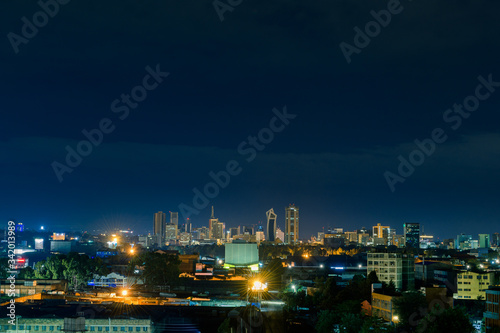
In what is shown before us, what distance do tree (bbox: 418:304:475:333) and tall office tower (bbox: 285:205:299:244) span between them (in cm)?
11979

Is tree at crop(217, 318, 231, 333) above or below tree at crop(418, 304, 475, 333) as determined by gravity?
below

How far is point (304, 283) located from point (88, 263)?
14332 millimetres

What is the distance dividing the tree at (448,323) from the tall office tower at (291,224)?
4716 inches

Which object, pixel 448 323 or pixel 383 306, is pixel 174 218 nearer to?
pixel 383 306

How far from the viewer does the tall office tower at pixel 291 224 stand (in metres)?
138

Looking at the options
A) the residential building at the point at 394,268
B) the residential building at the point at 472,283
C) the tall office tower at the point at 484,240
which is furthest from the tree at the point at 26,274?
the tall office tower at the point at 484,240

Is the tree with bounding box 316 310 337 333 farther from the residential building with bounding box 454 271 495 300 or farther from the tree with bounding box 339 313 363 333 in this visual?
the residential building with bounding box 454 271 495 300

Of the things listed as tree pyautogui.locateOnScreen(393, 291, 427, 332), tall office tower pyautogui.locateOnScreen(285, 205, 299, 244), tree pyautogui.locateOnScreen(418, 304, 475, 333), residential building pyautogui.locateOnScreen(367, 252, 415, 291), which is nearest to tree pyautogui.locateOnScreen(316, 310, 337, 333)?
tree pyautogui.locateOnScreen(393, 291, 427, 332)

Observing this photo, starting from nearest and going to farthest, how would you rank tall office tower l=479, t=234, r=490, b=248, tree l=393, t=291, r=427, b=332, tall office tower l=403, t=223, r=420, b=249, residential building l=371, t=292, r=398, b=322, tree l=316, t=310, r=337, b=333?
1. tree l=393, t=291, r=427, b=332
2. tree l=316, t=310, r=337, b=333
3. residential building l=371, t=292, r=398, b=322
4. tall office tower l=403, t=223, r=420, b=249
5. tall office tower l=479, t=234, r=490, b=248

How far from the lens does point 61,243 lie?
278 ft

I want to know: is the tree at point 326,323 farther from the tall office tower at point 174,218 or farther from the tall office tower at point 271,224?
the tall office tower at point 174,218

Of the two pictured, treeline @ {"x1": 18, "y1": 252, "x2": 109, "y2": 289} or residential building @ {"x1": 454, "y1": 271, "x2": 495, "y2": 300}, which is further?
treeline @ {"x1": 18, "y1": 252, "x2": 109, "y2": 289}

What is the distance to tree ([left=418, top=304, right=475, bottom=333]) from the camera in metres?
17.1

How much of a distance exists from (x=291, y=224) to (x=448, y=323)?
12211cm
